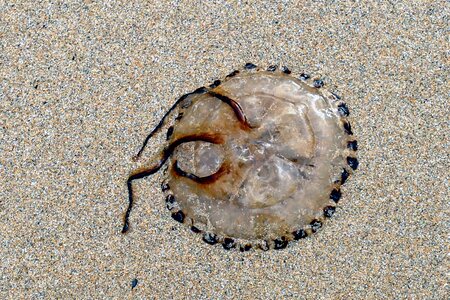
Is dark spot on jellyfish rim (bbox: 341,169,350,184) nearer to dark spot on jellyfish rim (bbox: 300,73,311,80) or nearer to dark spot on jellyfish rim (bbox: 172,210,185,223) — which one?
dark spot on jellyfish rim (bbox: 300,73,311,80)

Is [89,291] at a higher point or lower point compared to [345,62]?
lower

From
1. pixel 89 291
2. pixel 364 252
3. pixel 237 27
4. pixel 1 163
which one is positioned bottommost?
pixel 89 291

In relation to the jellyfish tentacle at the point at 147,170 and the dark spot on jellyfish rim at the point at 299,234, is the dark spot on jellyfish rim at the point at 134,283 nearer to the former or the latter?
the jellyfish tentacle at the point at 147,170

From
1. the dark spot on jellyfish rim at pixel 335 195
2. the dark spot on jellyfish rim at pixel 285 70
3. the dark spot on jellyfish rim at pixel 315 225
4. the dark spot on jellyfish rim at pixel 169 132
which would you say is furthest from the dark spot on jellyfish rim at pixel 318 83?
the dark spot on jellyfish rim at pixel 169 132

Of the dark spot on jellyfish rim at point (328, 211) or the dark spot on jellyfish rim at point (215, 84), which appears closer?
the dark spot on jellyfish rim at point (328, 211)

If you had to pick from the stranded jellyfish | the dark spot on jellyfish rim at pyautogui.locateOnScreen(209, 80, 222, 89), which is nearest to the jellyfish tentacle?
the stranded jellyfish

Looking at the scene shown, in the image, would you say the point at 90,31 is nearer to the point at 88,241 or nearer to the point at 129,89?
the point at 129,89

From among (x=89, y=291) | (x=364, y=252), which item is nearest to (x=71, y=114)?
(x=89, y=291)
